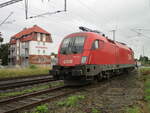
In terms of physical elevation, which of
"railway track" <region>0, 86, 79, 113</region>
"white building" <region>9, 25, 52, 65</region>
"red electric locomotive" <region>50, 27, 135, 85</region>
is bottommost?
"railway track" <region>0, 86, 79, 113</region>

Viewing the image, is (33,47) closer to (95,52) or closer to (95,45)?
(95,45)

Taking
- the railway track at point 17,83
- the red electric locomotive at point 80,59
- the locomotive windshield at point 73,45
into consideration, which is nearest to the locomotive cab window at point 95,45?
the red electric locomotive at point 80,59

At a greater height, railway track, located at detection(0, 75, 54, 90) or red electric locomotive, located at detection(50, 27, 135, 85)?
red electric locomotive, located at detection(50, 27, 135, 85)

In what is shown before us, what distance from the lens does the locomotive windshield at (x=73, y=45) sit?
33.4 feet

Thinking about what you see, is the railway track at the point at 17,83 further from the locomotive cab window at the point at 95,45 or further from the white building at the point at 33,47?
the white building at the point at 33,47

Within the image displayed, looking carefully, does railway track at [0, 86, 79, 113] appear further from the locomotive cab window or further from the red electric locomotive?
the locomotive cab window

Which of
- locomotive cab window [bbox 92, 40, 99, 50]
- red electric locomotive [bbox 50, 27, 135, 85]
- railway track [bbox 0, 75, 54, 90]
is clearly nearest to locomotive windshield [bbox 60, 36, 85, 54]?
red electric locomotive [bbox 50, 27, 135, 85]

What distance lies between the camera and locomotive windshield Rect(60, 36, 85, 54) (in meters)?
10.2

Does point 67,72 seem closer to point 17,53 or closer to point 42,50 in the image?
point 42,50

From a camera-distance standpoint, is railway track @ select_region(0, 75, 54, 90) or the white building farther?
the white building

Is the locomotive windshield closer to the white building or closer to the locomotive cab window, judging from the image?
the locomotive cab window

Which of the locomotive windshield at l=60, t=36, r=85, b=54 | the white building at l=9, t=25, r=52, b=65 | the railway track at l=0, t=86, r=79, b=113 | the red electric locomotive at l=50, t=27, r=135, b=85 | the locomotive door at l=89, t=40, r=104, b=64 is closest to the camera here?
the railway track at l=0, t=86, r=79, b=113

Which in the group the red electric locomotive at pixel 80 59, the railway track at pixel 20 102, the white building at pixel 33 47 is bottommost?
the railway track at pixel 20 102

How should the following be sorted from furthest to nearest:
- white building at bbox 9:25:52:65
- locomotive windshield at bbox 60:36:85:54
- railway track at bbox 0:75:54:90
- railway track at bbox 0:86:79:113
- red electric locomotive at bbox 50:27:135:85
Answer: white building at bbox 9:25:52:65 → railway track at bbox 0:75:54:90 → locomotive windshield at bbox 60:36:85:54 → red electric locomotive at bbox 50:27:135:85 → railway track at bbox 0:86:79:113
